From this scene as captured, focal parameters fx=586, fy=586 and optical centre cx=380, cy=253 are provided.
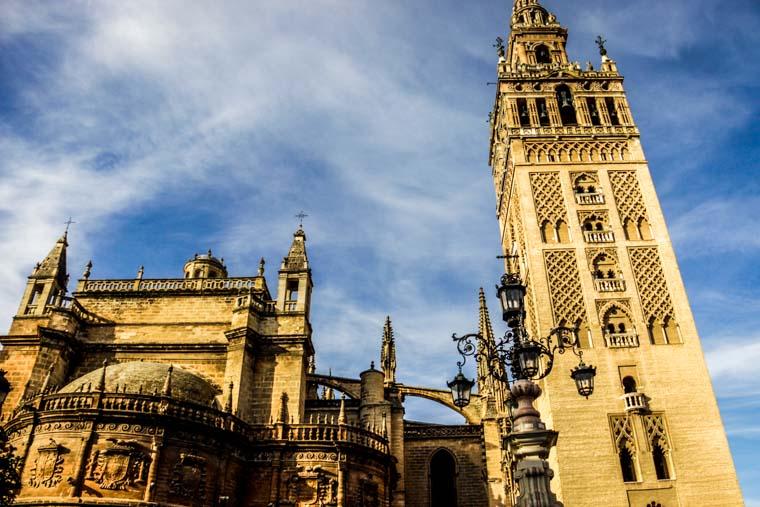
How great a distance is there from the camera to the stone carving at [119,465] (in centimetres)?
1675

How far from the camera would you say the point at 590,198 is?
1070 inches

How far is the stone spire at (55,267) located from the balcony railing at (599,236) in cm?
2357

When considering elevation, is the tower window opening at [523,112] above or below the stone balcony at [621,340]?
above

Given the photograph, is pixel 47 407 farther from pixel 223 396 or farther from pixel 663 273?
pixel 663 273

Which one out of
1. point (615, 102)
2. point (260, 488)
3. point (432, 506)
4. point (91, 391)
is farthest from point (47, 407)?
point (615, 102)

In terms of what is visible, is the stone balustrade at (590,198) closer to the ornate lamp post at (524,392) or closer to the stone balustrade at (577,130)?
the stone balustrade at (577,130)

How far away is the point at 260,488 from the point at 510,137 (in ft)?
65.5

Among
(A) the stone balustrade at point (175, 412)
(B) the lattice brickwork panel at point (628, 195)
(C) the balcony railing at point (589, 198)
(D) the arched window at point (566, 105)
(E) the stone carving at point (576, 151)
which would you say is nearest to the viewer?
(A) the stone balustrade at point (175, 412)

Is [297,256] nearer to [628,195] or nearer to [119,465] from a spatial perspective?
[119,465]

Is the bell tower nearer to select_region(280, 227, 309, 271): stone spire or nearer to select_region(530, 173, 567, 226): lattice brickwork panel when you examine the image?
select_region(530, 173, 567, 226): lattice brickwork panel

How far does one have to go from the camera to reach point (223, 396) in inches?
896

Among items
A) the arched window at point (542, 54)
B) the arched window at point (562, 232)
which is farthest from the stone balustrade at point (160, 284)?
the arched window at point (542, 54)

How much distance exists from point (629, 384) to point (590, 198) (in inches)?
353

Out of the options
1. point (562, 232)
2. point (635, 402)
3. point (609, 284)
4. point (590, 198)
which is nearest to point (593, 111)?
point (590, 198)
